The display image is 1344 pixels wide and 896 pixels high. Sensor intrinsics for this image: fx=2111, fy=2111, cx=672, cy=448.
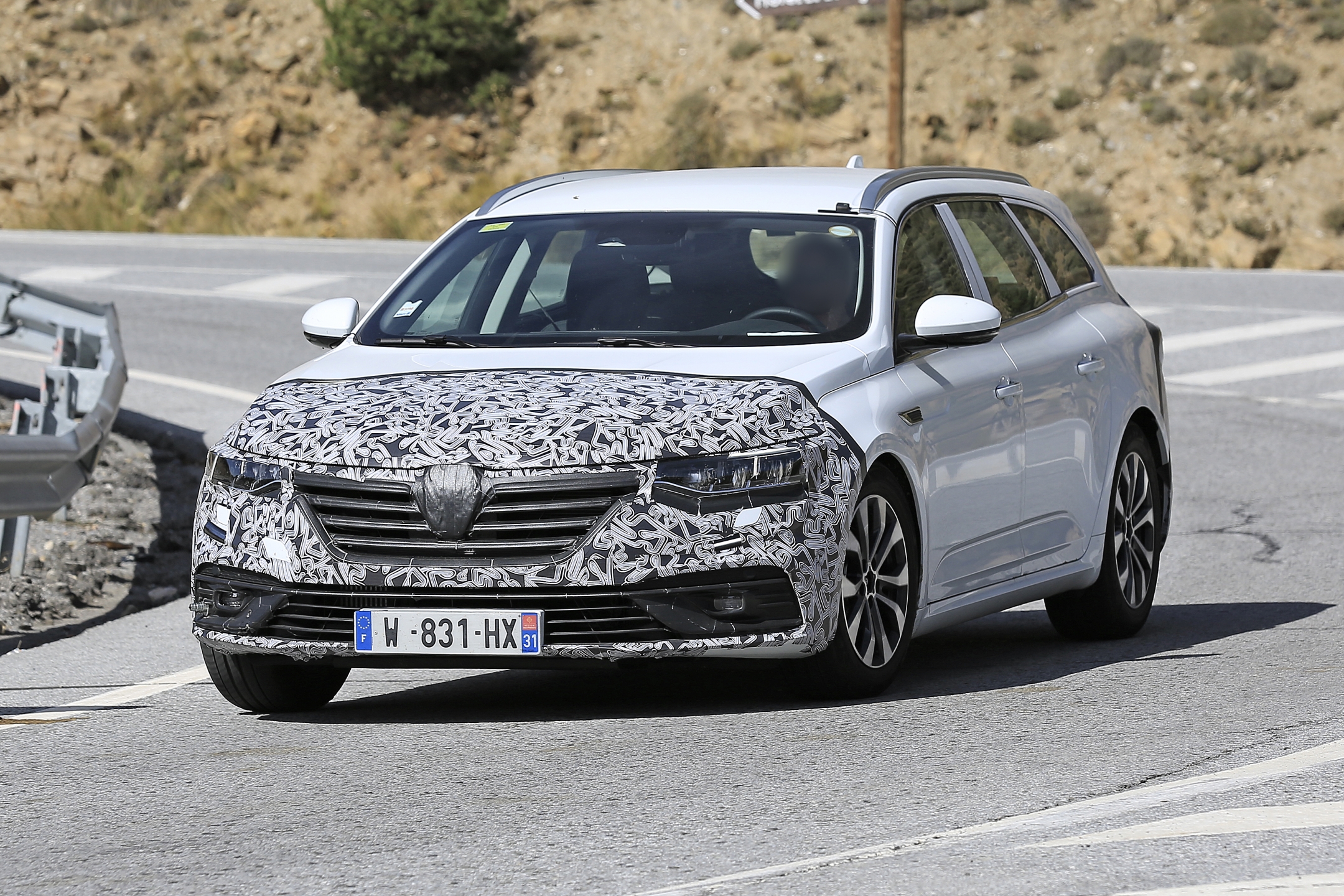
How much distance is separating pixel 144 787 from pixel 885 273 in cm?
315

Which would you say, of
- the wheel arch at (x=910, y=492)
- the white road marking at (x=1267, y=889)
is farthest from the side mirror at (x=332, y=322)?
the white road marking at (x=1267, y=889)

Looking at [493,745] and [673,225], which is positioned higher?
[673,225]

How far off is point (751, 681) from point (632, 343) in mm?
1288

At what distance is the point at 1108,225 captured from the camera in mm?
36406

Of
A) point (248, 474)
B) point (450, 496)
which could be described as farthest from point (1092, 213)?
point (450, 496)

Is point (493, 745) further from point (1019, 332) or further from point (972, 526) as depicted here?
point (1019, 332)

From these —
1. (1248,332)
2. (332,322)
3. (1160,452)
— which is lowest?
(1248,332)

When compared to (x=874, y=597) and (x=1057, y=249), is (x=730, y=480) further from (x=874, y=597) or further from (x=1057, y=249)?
(x=1057, y=249)

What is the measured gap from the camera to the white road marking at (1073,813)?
15.1 ft

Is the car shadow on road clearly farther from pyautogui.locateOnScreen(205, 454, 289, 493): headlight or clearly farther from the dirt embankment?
the dirt embankment

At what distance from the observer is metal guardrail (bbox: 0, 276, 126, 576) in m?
8.95

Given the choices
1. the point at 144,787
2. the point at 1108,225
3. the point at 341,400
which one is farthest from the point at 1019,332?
the point at 1108,225

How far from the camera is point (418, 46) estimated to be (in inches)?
1676

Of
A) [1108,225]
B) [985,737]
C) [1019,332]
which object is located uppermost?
[1019,332]
